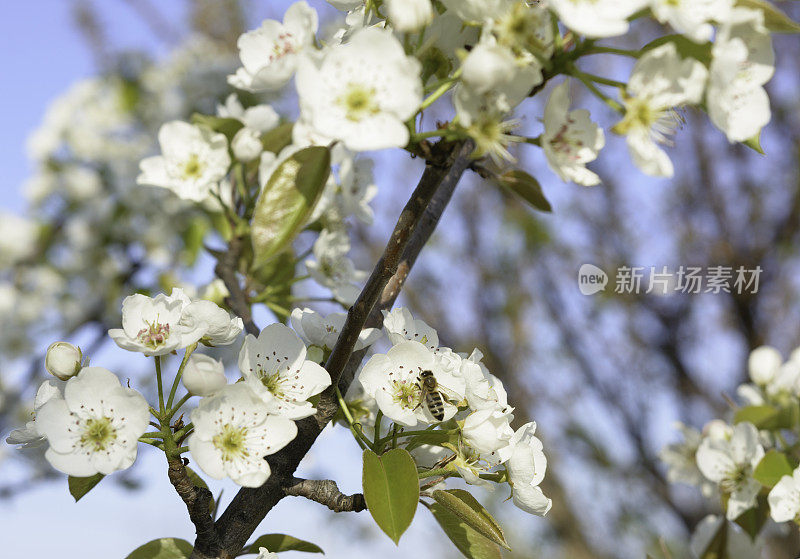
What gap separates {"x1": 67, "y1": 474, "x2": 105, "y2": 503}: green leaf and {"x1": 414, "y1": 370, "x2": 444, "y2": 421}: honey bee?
38cm

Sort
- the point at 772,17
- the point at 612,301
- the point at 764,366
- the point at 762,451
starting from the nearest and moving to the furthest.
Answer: the point at 772,17
the point at 762,451
the point at 764,366
the point at 612,301

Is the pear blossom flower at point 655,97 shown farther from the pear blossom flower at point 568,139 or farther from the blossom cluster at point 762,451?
the blossom cluster at point 762,451

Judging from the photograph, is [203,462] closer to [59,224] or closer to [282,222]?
[282,222]

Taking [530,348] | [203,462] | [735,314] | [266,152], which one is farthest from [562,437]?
[203,462]

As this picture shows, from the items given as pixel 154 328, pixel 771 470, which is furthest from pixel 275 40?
pixel 771 470

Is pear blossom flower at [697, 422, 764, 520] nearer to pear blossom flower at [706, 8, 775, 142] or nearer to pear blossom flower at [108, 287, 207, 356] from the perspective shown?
pear blossom flower at [706, 8, 775, 142]

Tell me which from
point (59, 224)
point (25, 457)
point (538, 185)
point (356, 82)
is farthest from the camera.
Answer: point (59, 224)

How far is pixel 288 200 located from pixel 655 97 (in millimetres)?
381

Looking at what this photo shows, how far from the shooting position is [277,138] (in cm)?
141

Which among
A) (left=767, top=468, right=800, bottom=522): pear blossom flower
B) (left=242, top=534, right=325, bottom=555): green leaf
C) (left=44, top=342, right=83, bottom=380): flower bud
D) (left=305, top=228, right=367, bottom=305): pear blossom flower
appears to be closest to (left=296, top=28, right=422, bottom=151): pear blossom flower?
(left=44, top=342, right=83, bottom=380): flower bud

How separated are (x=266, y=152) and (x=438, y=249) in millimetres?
3574

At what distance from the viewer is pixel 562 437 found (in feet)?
15.2

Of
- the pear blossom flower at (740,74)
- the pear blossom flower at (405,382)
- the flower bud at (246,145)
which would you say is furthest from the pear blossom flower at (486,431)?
the flower bud at (246,145)

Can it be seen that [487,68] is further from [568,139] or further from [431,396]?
[431,396]
